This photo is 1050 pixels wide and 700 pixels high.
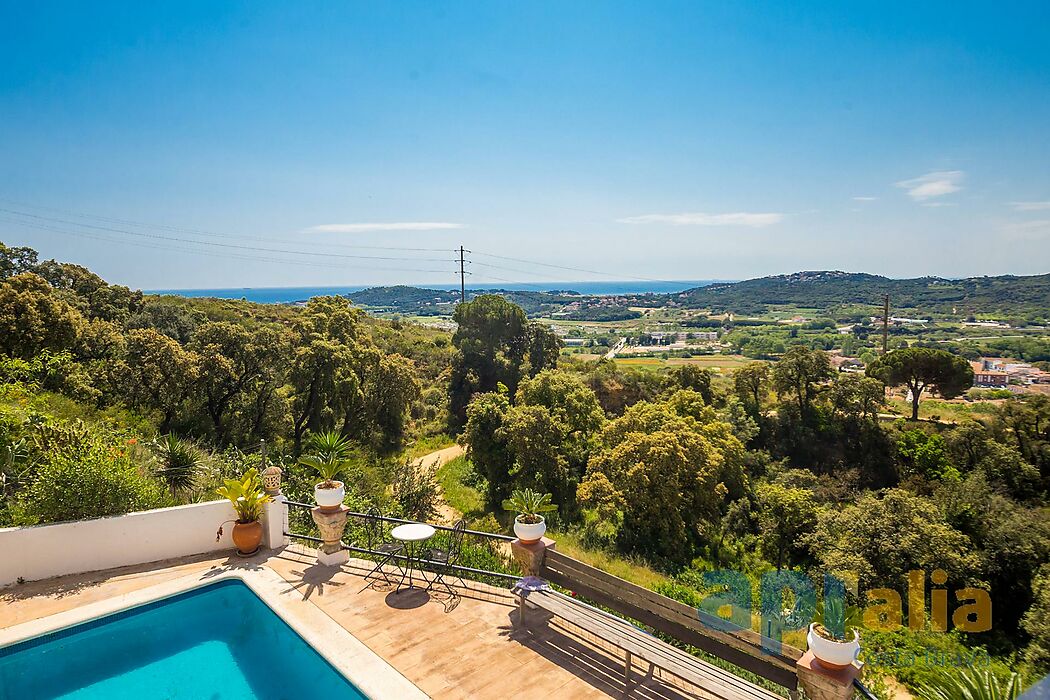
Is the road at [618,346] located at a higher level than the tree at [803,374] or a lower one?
lower

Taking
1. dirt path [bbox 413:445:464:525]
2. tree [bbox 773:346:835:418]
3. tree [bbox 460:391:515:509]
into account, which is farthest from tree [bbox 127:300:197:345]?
tree [bbox 773:346:835:418]

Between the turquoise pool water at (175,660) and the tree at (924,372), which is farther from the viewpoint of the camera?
the tree at (924,372)

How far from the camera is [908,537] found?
45.1 feet

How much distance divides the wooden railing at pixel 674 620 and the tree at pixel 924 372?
30.6 meters

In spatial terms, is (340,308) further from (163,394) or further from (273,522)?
(273,522)

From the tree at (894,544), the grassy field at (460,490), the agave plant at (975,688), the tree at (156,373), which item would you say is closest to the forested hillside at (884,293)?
the tree at (894,544)

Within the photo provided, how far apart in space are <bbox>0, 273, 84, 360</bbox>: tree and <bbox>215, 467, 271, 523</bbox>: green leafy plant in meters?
14.4

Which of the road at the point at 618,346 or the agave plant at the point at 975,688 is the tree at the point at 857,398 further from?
the road at the point at 618,346

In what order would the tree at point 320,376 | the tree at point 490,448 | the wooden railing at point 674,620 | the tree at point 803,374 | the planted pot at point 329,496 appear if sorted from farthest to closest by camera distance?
1. the tree at point 803,374
2. the tree at point 490,448
3. the tree at point 320,376
4. the planted pot at point 329,496
5. the wooden railing at point 674,620

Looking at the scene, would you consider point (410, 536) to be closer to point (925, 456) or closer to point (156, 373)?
point (156, 373)

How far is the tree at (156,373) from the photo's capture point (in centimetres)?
1747

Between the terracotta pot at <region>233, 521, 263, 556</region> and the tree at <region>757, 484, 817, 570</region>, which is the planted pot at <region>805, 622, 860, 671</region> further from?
the tree at <region>757, 484, 817, 570</region>

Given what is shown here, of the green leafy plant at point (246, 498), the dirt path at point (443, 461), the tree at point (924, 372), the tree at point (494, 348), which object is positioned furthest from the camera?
the tree at point (494, 348)

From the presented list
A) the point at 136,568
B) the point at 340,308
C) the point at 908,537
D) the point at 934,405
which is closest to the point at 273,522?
the point at 136,568
